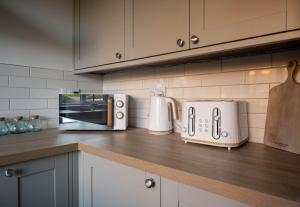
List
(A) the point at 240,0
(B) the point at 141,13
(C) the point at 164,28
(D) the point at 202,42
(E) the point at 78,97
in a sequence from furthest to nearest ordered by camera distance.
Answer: (E) the point at 78,97 → (B) the point at 141,13 → (C) the point at 164,28 → (D) the point at 202,42 → (A) the point at 240,0

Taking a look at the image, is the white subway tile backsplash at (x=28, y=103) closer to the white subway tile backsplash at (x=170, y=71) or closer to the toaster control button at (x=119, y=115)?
the toaster control button at (x=119, y=115)

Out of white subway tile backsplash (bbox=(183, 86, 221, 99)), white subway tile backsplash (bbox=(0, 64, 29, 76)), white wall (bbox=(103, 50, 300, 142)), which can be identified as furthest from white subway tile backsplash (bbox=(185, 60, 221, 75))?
white subway tile backsplash (bbox=(0, 64, 29, 76))

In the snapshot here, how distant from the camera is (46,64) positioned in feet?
5.14

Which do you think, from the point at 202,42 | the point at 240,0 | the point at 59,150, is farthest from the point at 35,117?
the point at 240,0

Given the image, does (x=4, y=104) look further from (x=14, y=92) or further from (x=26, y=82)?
(x=26, y=82)

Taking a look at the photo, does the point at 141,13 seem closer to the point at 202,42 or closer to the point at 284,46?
the point at 202,42

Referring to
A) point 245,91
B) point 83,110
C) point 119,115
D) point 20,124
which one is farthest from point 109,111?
point 245,91

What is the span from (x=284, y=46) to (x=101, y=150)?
38.3 inches

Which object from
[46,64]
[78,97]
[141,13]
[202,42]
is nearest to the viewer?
[202,42]

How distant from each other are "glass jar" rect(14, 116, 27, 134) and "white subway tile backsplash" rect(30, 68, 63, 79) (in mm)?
318

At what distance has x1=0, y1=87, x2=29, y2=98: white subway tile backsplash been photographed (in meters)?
1.37

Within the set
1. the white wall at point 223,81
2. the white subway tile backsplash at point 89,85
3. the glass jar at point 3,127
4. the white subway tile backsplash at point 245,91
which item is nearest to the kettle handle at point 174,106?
the white wall at point 223,81

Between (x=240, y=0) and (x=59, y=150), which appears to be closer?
(x=240, y=0)

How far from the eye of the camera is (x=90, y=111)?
1447 millimetres
